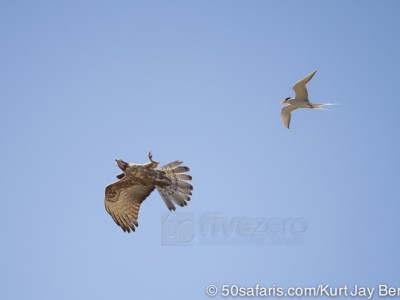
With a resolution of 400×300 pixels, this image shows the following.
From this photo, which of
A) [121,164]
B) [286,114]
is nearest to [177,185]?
[121,164]

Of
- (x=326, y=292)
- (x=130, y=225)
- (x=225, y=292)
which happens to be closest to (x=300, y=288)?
(x=326, y=292)

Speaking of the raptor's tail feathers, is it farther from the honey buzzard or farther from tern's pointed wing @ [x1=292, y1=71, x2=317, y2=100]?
tern's pointed wing @ [x1=292, y1=71, x2=317, y2=100]

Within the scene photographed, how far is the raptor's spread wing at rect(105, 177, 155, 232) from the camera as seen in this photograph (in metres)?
18.2

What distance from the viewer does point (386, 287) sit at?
1642 centimetres

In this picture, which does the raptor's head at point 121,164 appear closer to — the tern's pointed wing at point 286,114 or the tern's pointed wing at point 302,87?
the tern's pointed wing at point 302,87

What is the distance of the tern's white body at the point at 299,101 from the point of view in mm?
18391

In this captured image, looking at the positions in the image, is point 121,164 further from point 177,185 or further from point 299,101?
point 299,101

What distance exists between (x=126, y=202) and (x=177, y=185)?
1773 mm

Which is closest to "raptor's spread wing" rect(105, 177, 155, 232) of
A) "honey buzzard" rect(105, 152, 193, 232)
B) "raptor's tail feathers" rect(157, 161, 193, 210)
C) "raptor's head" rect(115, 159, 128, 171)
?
"honey buzzard" rect(105, 152, 193, 232)

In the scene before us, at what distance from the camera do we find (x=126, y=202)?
18438mm

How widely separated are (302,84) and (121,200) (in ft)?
21.3

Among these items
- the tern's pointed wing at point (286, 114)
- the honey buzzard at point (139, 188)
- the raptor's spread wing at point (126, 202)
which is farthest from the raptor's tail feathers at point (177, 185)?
the tern's pointed wing at point (286, 114)

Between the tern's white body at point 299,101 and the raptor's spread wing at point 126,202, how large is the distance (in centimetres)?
511

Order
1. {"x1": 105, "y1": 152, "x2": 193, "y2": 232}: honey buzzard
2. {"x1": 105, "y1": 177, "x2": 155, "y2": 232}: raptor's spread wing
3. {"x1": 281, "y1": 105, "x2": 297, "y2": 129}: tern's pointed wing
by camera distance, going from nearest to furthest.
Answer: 1. {"x1": 105, "y1": 152, "x2": 193, "y2": 232}: honey buzzard
2. {"x1": 105, "y1": 177, "x2": 155, "y2": 232}: raptor's spread wing
3. {"x1": 281, "y1": 105, "x2": 297, "y2": 129}: tern's pointed wing
